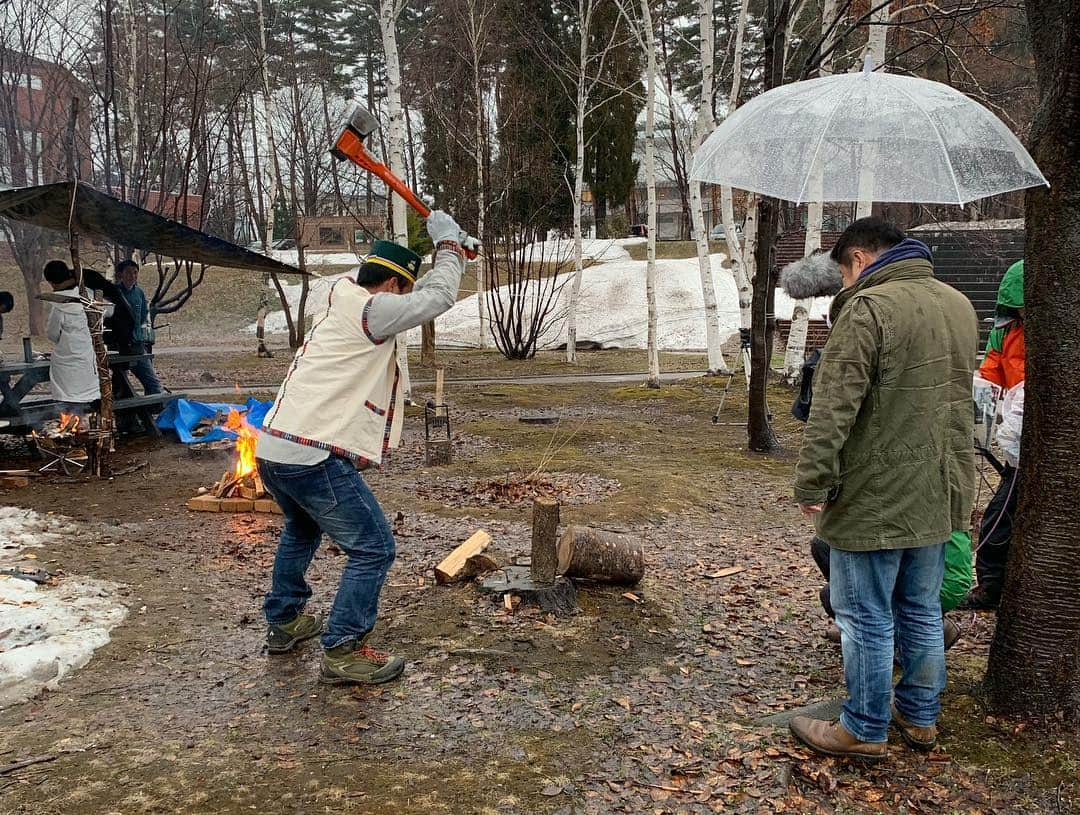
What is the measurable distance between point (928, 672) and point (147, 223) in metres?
7.98

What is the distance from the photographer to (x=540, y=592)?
4.54 metres

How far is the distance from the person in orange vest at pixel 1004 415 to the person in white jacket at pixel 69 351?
8.10 metres

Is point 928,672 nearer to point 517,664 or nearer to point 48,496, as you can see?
point 517,664

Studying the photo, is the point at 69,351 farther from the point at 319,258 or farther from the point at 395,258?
the point at 319,258

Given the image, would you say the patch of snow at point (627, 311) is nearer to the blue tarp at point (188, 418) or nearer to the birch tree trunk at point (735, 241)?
the birch tree trunk at point (735, 241)

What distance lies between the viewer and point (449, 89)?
21.4 m

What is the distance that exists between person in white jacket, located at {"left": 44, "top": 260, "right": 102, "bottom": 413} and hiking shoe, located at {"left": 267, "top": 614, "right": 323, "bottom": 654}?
5523mm

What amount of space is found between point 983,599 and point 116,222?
8224 mm

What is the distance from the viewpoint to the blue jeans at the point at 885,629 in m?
2.84

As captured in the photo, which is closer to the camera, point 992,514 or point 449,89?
point 992,514

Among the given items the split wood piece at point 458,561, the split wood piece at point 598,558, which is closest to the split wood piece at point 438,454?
the split wood piece at point 458,561

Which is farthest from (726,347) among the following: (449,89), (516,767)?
(516,767)

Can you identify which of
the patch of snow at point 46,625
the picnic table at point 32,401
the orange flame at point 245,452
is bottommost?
the patch of snow at point 46,625

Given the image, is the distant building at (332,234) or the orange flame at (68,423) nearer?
the orange flame at (68,423)
